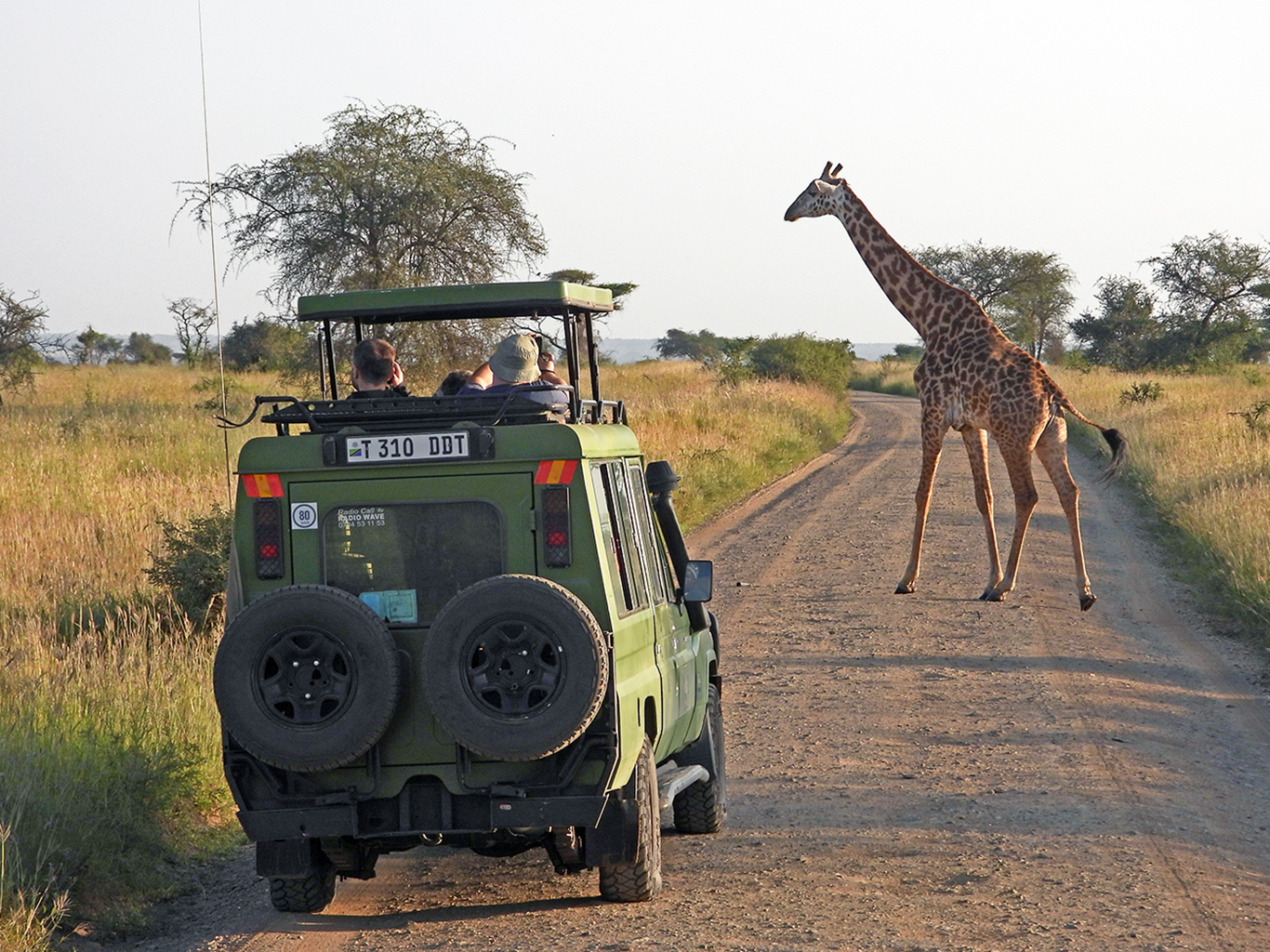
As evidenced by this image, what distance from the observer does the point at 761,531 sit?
15.6 metres

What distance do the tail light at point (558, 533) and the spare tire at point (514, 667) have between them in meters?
0.20

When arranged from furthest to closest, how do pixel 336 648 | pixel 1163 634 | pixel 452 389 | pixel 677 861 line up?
1. pixel 1163 634
2. pixel 452 389
3. pixel 677 861
4. pixel 336 648

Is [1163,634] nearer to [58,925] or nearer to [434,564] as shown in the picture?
[434,564]

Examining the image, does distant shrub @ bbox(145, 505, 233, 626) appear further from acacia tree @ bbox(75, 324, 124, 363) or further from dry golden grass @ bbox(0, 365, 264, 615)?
acacia tree @ bbox(75, 324, 124, 363)

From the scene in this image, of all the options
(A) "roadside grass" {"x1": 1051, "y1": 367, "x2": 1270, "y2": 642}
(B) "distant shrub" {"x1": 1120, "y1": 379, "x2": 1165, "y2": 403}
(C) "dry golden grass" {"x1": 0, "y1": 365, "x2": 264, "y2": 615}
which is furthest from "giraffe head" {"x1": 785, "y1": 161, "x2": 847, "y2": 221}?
(B) "distant shrub" {"x1": 1120, "y1": 379, "x2": 1165, "y2": 403}

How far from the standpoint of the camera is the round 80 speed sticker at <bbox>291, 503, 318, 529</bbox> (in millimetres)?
4594

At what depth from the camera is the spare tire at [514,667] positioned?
4277 mm

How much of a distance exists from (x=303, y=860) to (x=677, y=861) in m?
1.51

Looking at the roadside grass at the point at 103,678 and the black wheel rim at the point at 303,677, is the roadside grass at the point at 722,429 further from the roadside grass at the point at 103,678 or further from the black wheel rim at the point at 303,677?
the black wheel rim at the point at 303,677

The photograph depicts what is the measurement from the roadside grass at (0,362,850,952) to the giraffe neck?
16.4 ft

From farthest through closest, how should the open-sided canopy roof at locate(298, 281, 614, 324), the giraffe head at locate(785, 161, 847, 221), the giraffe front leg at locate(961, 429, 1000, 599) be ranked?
the giraffe head at locate(785, 161, 847, 221) < the giraffe front leg at locate(961, 429, 1000, 599) < the open-sided canopy roof at locate(298, 281, 614, 324)

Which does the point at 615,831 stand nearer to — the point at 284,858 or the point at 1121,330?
the point at 284,858

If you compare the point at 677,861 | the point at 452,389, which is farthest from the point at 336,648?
the point at 452,389

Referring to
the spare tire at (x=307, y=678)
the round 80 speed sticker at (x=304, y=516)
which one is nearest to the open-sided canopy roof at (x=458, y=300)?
the round 80 speed sticker at (x=304, y=516)
